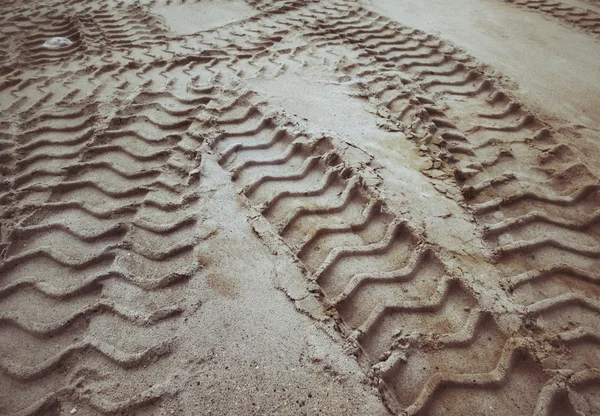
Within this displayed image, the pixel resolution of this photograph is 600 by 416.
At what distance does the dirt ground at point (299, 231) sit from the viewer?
1.51 meters

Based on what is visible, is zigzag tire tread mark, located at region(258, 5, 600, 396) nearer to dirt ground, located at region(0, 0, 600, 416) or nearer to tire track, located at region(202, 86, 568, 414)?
dirt ground, located at region(0, 0, 600, 416)

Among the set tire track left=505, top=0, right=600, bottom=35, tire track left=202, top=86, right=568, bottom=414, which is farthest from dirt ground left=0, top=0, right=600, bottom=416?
tire track left=505, top=0, right=600, bottom=35

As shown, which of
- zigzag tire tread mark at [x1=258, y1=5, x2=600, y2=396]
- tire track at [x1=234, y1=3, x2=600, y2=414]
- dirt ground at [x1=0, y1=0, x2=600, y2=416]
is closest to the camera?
dirt ground at [x1=0, y1=0, x2=600, y2=416]

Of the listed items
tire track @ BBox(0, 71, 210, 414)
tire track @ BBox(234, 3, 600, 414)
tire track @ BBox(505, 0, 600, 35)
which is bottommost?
tire track @ BBox(0, 71, 210, 414)

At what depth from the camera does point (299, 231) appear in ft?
6.82

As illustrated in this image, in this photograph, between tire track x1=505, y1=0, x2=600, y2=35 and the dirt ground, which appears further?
tire track x1=505, y1=0, x2=600, y2=35

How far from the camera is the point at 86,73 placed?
11.5 feet

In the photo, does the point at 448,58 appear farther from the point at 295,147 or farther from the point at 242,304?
the point at 242,304

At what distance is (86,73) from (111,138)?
124cm

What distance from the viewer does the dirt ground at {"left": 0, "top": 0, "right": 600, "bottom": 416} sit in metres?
1.51

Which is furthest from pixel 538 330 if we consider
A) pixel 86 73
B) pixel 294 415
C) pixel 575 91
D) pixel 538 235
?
pixel 86 73

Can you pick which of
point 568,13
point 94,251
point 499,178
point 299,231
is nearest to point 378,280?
point 299,231

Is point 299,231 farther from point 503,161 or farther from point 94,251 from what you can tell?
point 503,161

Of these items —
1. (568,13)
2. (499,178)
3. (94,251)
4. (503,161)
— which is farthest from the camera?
(568,13)
